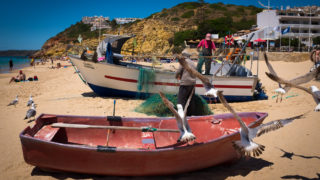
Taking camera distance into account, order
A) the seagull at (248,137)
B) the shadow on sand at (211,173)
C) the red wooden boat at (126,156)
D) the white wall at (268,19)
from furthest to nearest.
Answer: the white wall at (268,19) → the shadow on sand at (211,173) → the red wooden boat at (126,156) → the seagull at (248,137)

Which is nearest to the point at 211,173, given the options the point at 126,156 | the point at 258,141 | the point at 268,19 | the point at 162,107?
the point at 126,156

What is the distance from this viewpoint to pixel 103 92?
10.0 metres

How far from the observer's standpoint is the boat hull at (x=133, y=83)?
8.96 metres

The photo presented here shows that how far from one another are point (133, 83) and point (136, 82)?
143 millimetres

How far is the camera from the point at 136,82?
9375 mm

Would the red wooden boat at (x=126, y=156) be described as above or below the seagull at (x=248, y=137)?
below

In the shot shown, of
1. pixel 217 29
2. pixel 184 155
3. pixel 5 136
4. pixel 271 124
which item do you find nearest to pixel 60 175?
pixel 184 155

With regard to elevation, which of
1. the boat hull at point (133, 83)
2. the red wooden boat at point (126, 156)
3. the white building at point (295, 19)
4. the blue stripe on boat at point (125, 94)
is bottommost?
the red wooden boat at point (126, 156)

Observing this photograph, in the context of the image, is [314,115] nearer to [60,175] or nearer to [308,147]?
[308,147]

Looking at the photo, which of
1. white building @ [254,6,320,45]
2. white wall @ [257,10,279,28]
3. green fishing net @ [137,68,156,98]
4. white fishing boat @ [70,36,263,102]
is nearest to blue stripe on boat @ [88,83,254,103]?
white fishing boat @ [70,36,263,102]

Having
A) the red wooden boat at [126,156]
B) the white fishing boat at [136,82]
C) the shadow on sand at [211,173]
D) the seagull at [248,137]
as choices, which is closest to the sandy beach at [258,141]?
the shadow on sand at [211,173]

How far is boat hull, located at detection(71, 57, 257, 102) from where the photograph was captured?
8.96 meters

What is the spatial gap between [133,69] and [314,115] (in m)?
6.57

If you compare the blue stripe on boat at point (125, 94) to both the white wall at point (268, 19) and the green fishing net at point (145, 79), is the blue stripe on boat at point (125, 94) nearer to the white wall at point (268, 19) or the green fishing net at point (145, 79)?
the green fishing net at point (145, 79)
